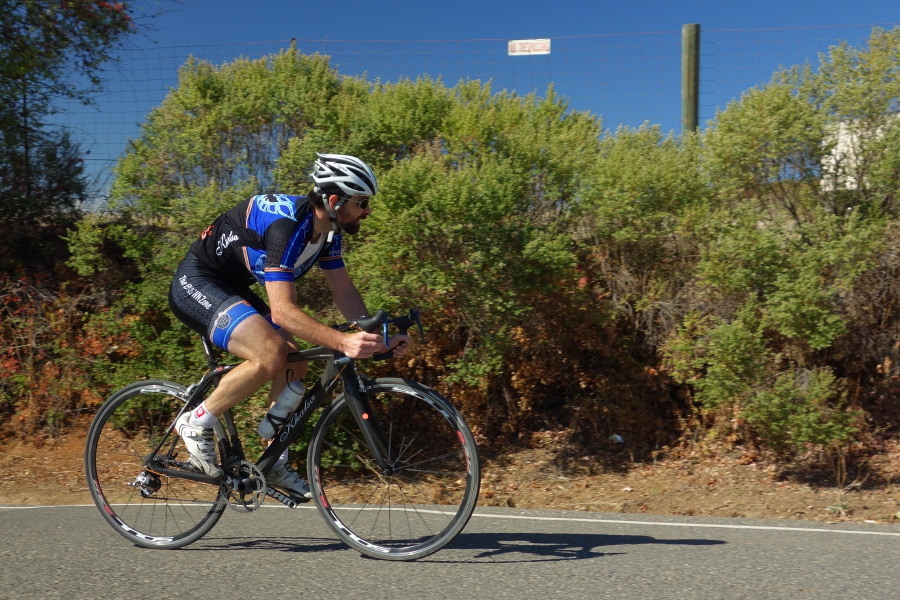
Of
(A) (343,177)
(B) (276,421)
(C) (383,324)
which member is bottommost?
(B) (276,421)

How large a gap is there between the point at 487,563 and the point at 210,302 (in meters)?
1.99

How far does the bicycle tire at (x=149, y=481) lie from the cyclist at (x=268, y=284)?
1.07 feet

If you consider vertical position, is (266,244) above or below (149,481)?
above

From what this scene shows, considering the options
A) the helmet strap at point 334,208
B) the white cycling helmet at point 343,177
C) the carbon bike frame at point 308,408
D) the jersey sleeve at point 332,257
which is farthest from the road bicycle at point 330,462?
the white cycling helmet at point 343,177

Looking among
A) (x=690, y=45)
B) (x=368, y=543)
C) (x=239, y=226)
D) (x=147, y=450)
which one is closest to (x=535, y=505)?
(x=368, y=543)

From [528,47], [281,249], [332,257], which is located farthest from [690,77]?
[281,249]

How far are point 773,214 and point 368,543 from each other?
16.9 ft

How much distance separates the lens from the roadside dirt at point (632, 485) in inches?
251

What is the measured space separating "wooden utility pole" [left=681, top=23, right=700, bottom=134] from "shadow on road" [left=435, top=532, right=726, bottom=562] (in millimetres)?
5958

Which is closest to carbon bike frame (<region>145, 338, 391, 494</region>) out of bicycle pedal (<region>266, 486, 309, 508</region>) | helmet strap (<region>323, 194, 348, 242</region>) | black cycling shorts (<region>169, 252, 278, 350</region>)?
bicycle pedal (<region>266, 486, 309, 508</region>)

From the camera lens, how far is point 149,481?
4832mm

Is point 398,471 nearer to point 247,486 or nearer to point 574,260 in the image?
point 247,486

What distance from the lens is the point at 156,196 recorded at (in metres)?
8.04

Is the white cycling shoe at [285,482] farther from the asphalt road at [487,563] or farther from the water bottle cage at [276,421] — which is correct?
the asphalt road at [487,563]
